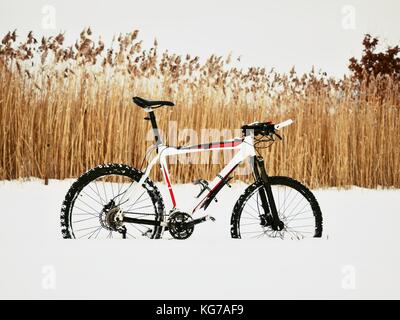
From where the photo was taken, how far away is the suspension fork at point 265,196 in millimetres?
2969

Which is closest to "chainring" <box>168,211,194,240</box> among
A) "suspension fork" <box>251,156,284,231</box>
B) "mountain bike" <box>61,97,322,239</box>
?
"mountain bike" <box>61,97,322,239</box>

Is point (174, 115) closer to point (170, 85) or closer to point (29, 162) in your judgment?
point (170, 85)

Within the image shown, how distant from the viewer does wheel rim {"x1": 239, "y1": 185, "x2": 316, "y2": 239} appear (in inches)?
118

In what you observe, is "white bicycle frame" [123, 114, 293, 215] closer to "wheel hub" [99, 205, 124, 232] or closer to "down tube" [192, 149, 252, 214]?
"down tube" [192, 149, 252, 214]

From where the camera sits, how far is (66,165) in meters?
4.43

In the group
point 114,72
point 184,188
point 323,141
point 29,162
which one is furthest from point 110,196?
point 323,141

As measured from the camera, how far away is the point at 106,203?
2.94 metres

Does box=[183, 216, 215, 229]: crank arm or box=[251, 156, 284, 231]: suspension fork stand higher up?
box=[251, 156, 284, 231]: suspension fork

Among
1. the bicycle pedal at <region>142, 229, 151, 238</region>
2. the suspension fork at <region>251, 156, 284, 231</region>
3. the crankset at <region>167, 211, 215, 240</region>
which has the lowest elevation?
the bicycle pedal at <region>142, 229, 151, 238</region>

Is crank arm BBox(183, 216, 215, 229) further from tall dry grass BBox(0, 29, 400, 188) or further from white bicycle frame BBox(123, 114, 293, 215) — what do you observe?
tall dry grass BBox(0, 29, 400, 188)

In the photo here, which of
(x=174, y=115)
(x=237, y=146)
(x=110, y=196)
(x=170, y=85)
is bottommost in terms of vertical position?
(x=110, y=196)

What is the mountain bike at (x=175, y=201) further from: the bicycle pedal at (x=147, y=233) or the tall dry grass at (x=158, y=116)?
the tall dry grass at (x=158, y=116)

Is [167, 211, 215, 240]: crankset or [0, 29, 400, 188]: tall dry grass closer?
[167, 211, 215, 240]: crankset

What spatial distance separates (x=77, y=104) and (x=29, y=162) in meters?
0.69
